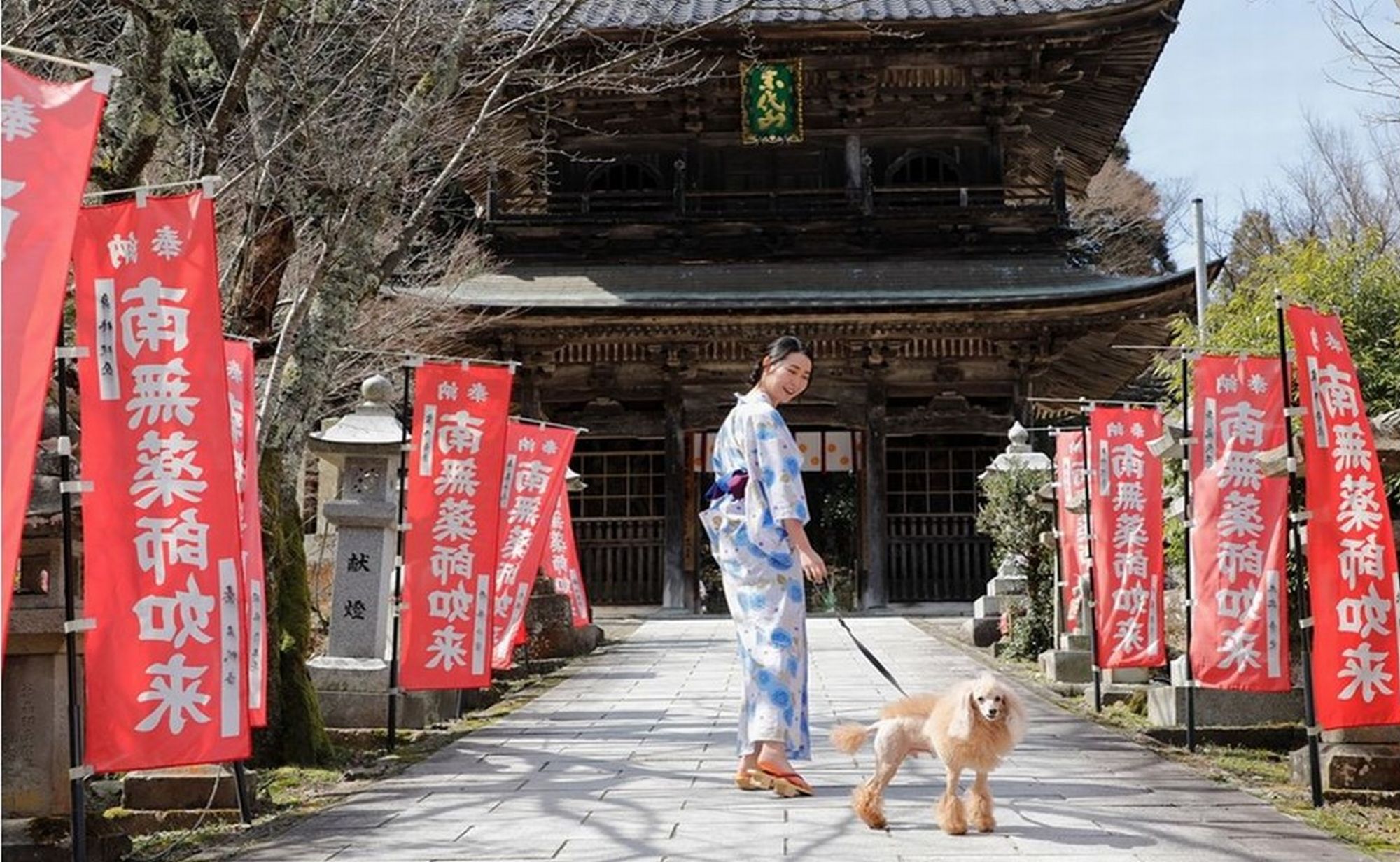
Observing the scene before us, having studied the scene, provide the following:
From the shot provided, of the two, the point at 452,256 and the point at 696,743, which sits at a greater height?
the point at 452,256

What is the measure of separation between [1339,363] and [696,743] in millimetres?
4246

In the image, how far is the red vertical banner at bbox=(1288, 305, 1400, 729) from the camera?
6.21 meters

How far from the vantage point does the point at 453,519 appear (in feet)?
30.7

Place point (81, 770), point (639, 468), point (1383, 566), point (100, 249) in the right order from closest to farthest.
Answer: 1. point (81, 770)
2. point (100, 249)
3. point (1383, 566)
4. point (639, 468)

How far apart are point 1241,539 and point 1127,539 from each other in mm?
2340

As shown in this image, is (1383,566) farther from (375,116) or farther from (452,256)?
(452,256)

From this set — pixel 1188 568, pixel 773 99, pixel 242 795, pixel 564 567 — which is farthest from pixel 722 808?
pixel 773 99

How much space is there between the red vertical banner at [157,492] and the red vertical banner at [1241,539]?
5.28 metres

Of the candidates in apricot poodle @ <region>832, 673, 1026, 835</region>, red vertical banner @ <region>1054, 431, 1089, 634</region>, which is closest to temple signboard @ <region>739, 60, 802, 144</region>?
red vertical banner @ <region>1054, 431, 1089, 634</region>

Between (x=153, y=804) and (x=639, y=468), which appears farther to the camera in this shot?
(x=639, y=468)

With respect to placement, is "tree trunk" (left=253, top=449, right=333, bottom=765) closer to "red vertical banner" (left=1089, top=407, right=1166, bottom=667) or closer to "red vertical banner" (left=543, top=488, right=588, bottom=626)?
"red vertical banner" (left=1089, top=407, right=1166, bottom=667)

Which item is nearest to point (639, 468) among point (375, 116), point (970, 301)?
point (970, 301)

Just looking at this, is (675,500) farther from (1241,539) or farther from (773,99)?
(1241,539)

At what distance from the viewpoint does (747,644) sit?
634 centimetres
